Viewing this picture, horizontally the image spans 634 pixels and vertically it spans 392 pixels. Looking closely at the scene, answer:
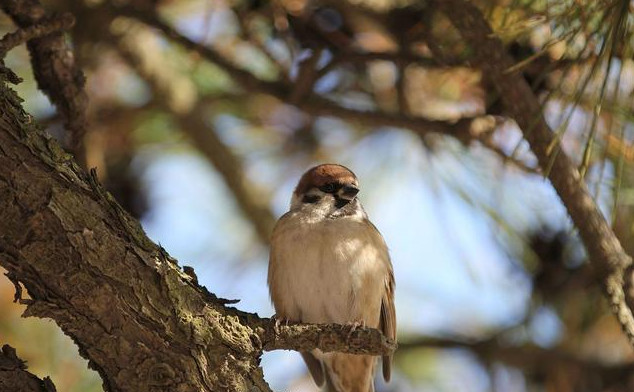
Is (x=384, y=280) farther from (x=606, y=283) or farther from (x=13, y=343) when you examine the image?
(x=13, y=343)

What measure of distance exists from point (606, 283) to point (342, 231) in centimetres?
88

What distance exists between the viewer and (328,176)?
3.06m

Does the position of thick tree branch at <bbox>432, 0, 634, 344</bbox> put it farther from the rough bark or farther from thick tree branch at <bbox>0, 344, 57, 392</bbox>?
thick tree branch at <bbox>0, 344, 57, 392</bbox>

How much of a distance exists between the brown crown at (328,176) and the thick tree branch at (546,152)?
80cm

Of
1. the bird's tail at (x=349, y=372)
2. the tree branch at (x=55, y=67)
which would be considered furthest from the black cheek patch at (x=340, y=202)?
the tree branch at (x=55, y=67)

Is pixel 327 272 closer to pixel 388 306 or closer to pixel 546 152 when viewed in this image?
pixel 388 306

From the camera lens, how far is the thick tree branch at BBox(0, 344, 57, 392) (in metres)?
1.72

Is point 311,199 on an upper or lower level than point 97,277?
upper

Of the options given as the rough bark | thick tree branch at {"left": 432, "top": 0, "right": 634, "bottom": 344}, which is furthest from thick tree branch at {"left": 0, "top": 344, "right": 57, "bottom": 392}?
thick tree branch at {"left": 432, "top": 0, "right": 634, "bottom": 344}

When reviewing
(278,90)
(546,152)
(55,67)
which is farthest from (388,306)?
(55,67)

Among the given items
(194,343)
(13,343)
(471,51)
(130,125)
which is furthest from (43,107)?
(194,343)

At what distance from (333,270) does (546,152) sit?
0.79m

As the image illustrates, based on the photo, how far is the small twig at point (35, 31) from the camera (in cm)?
202

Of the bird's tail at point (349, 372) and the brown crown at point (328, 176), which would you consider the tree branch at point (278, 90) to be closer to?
the brown crown at point (328, 176)
